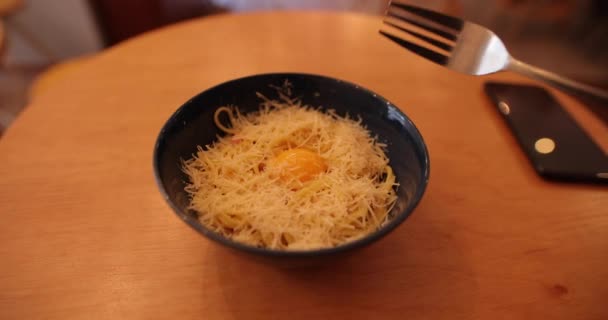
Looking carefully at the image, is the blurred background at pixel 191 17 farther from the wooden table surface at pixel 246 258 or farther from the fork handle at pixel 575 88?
the fork handle at pixel 575 88

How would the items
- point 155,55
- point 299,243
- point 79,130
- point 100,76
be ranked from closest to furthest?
point 299,243
point 79,130
point 100,76
point 155,55

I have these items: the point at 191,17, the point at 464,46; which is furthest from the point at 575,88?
the point at 191,17

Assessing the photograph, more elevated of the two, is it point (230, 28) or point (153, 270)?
point (230, 28)

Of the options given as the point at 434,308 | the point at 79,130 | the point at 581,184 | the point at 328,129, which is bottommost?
the point at 79,130

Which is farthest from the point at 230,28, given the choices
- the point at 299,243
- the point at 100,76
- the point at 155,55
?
the point at 299,243

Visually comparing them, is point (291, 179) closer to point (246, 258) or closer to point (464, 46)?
point (246, 258)

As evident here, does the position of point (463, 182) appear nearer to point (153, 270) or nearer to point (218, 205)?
point (218, 205)

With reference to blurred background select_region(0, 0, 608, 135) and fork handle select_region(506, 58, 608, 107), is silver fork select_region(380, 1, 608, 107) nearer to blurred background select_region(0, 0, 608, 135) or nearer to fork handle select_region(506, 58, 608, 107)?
fork handle select_region(506, 58, 608, 107)
